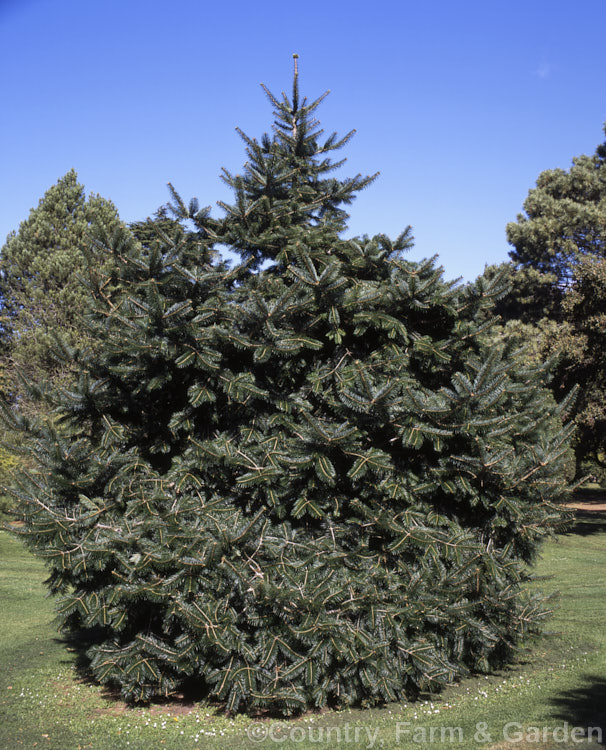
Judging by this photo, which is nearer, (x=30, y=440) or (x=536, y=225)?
(x=30, y=440)

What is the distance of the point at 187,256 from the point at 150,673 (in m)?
4.68

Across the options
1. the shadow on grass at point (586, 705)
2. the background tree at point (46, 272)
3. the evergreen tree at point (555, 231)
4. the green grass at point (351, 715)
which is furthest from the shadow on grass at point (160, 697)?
the evergreen tree at point (555, 231)

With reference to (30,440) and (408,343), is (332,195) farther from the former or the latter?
(30,440)

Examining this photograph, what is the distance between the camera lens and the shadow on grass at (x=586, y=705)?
15.9ft

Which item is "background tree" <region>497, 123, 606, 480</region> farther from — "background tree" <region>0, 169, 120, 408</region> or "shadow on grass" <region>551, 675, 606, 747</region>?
"background tree" <region>0, 169, 120, 408</region>

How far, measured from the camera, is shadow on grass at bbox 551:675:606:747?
15.9 feet

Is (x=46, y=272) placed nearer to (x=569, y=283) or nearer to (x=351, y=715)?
(x=351, y=715)

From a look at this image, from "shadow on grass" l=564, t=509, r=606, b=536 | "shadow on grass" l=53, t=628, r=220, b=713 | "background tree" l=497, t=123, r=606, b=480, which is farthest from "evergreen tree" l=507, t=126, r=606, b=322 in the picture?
"shadow on grass" l=53, t=628, r=220, b=713

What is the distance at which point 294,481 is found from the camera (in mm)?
5965

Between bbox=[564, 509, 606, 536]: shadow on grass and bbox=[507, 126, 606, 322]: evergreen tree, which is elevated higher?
bbox=[507, 126, 606, 322]: evergreen tree

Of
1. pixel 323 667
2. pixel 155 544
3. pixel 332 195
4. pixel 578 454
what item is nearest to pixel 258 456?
pixel 155 544

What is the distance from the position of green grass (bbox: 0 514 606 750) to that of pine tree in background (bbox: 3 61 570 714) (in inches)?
10.8

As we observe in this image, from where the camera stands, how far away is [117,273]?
21.4 ft

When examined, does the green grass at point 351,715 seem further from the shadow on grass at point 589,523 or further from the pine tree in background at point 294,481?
the shadow on grass at point 589,523
